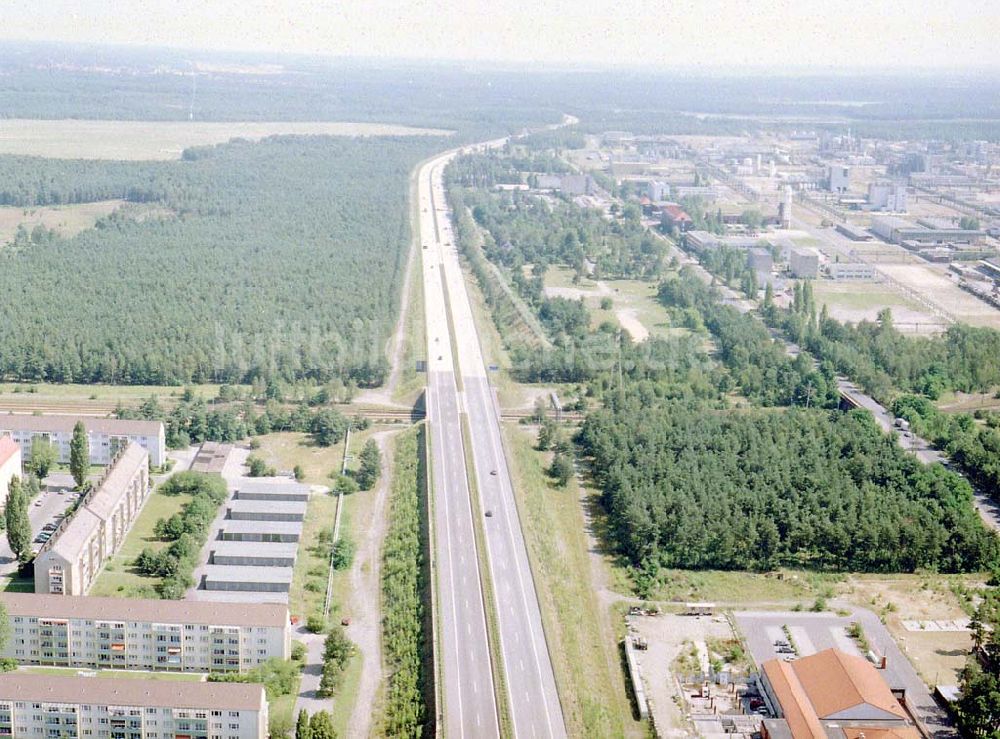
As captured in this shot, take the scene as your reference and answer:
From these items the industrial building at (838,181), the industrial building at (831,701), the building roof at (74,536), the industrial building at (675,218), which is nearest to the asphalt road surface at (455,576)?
the industrial building at (831,701)

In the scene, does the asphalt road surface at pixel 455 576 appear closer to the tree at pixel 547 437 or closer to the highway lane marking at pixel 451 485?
the highway lane marking at pixel 451 485

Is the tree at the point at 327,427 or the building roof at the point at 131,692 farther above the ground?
the tree at the point at 327,427

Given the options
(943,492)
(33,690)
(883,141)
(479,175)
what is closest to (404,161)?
(479,175)

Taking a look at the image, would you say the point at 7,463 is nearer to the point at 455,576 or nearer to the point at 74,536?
the point at 74,536

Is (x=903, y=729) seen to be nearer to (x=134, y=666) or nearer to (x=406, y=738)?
(x=406, y=738)

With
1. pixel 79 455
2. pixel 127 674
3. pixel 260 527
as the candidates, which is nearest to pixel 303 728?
pixel 127 674
